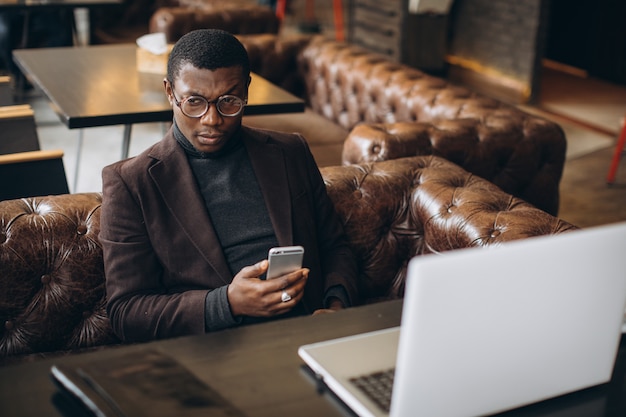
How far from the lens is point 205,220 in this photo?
1.91 meters

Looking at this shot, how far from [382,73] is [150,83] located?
1.16 m

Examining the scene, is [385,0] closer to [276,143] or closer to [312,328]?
[276,143]

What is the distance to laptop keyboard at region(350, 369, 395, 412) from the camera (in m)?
1.21

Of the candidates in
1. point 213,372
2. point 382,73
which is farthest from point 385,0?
point 213,372

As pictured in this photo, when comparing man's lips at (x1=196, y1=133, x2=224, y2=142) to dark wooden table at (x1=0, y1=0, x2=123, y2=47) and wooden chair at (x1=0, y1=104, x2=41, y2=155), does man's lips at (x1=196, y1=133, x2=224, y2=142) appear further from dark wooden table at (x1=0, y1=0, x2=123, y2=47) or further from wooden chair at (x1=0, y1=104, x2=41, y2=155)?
dark wooden table at (x1=0, y1=0, x2=123, y2=47)

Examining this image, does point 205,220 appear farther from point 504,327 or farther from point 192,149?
point 504,327

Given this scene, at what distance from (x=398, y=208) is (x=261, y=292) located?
82cm

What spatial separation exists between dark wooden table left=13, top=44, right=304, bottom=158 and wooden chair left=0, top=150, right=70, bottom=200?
0.67m

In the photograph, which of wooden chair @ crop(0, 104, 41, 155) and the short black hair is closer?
the short black hair

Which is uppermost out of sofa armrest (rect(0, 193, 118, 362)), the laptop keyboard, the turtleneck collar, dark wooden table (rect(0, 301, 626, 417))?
the turtleneck collar

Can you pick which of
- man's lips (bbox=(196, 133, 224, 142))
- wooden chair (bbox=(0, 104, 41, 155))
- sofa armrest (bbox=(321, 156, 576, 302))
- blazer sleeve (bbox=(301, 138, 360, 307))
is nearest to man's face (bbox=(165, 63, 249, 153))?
man's lips (bbox=(196, 133, 224, 142))

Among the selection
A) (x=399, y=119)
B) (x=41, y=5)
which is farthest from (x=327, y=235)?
(x=41, y=5)

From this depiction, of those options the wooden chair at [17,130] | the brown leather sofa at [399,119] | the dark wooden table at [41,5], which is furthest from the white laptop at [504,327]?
the dark wooden table at [41,5]

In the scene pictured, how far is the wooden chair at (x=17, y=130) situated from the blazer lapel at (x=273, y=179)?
120 centimetres
